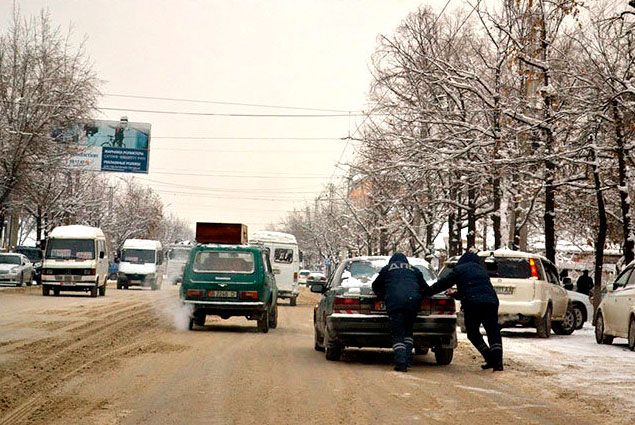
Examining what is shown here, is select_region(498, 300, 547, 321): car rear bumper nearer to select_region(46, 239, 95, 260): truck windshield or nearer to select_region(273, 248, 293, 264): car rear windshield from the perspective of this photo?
select_region(273, 248, 293, 264): car rear windshield

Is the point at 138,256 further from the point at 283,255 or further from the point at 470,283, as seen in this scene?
the point at 470,283

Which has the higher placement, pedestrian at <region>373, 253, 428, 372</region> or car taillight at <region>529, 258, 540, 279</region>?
car taillight at <region>529, 258, 540, 279</region>

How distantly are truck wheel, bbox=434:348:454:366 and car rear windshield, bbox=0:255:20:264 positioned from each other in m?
39.7

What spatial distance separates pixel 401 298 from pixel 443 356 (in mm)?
1904

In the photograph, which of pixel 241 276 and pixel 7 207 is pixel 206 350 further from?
pixel 7 207

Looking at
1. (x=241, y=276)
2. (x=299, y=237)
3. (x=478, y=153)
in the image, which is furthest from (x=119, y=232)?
(x=241, y=276)

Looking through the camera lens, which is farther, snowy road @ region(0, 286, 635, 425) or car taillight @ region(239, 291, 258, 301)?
car taillight @ region(239, 291, 258, 301)

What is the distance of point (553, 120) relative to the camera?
2414cm

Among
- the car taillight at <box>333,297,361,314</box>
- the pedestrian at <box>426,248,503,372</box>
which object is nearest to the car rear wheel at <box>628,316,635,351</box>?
the pedestrian at <box>426,248,503,372</box>

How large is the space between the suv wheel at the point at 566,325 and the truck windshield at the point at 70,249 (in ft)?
71.9

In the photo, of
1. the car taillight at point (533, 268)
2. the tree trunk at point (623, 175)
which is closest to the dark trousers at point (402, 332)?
the car taillight at point (533, 268)

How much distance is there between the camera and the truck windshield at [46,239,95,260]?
42.9 m

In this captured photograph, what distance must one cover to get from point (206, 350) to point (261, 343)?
2.40m

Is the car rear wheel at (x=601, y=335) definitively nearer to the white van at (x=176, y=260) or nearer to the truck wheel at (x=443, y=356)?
the truck wheel at (x=443, y=356)
